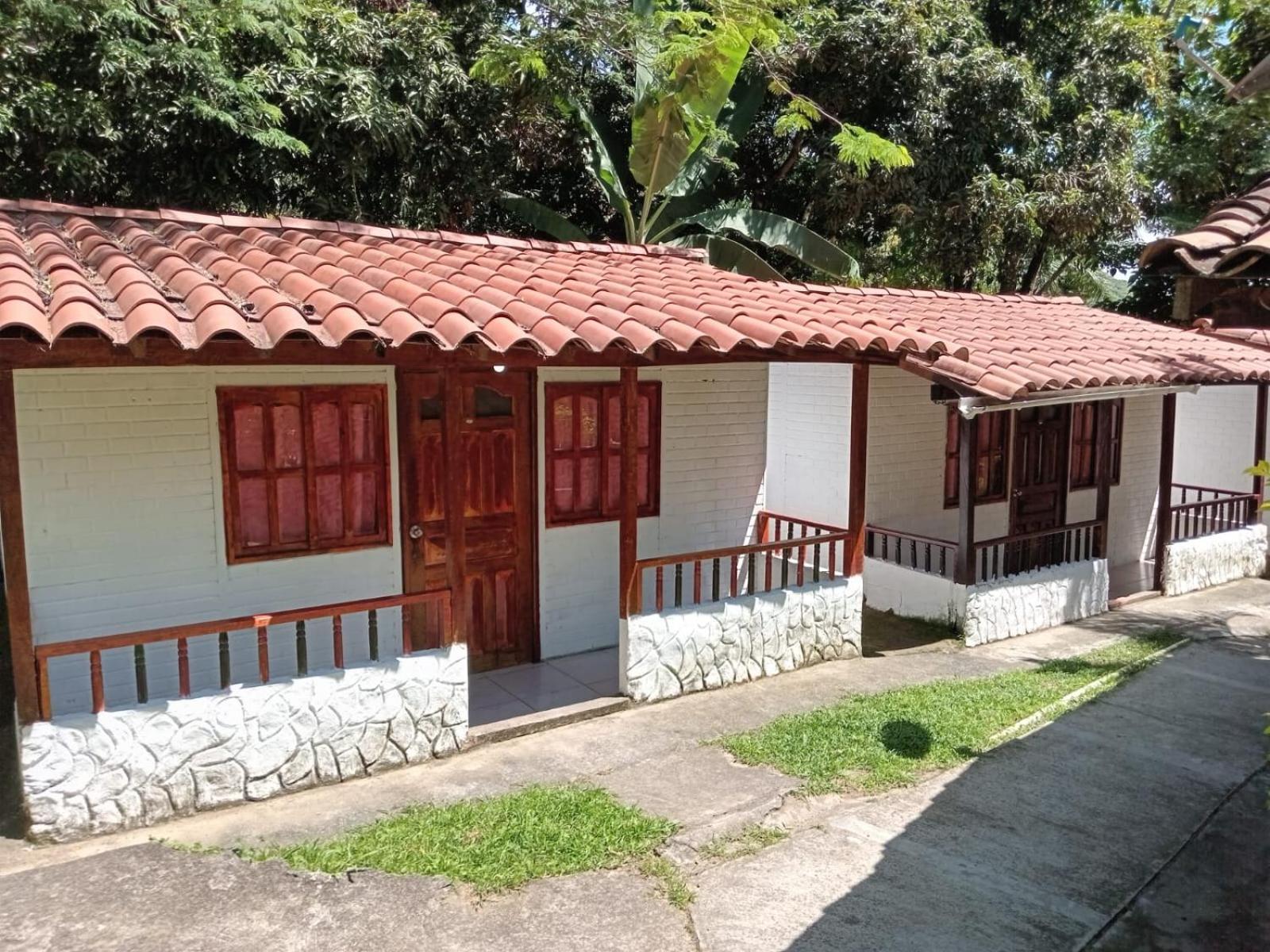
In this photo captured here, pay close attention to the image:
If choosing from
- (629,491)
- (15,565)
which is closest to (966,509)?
(629,491)

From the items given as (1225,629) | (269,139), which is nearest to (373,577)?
(269,139)

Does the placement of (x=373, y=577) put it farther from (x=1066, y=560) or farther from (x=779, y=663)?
(x=1066, y=560)

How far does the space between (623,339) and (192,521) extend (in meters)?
2.95

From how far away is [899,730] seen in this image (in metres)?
6.25

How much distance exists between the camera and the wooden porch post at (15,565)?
→ 175 inches

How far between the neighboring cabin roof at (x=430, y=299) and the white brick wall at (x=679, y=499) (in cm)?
92

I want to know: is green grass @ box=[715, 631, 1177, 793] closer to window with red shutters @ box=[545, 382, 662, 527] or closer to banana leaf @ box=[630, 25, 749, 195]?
window with red shutters @ box=[545, 382, 662, 527]

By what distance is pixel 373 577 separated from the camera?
6.61 meters

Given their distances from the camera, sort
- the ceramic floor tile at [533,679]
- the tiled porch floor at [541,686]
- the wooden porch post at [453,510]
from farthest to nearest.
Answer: the ceramic floor tile at [533,679], the tiled porch floor at [541,686], the wooden porch post at [453,510]

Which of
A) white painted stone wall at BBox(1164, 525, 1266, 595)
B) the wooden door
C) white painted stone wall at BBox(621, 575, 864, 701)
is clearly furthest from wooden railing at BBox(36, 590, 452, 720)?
white painted stone wall at BBox(1164, 525, 1266, 595)

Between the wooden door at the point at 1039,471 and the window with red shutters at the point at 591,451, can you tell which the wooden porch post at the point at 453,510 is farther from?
the wooden door at the point at 1039,471

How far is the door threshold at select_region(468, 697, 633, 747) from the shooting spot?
19.6ft

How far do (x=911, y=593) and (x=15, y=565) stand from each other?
742 cm

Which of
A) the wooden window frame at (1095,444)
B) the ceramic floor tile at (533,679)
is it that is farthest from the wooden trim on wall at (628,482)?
the wooden window frame at (1095,444)
